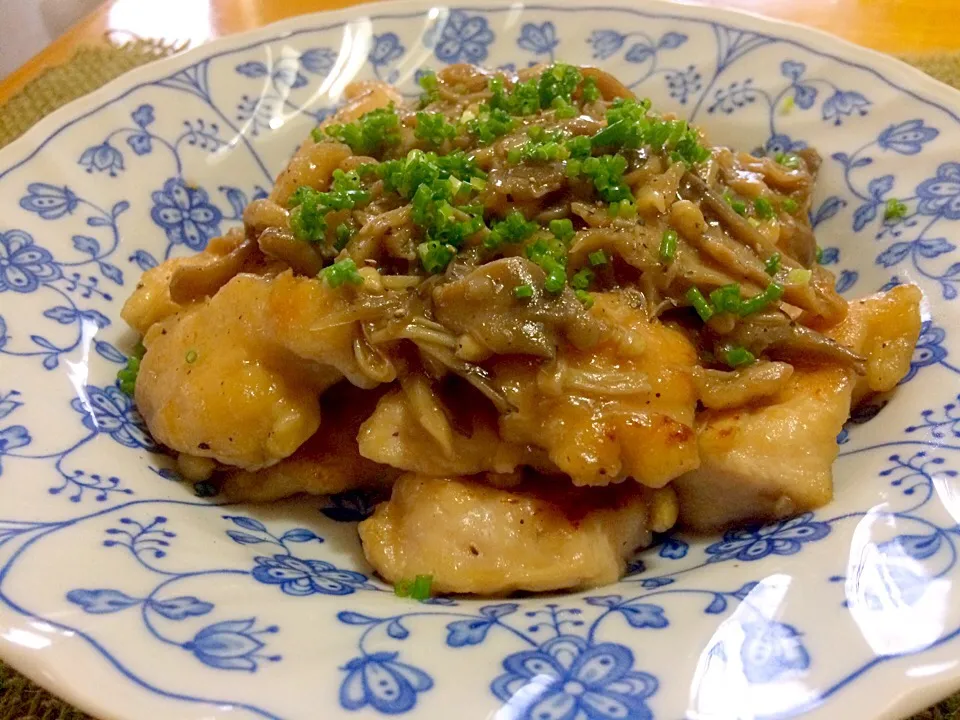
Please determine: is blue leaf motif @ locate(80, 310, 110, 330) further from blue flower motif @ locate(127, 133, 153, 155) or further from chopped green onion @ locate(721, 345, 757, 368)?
chopped green onion @ locate(721, 345, 757, 368)

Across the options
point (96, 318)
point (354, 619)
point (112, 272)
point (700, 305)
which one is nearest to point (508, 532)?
point (354, 619)

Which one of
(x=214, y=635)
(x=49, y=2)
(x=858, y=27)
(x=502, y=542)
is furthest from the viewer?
(x=49, y=2)

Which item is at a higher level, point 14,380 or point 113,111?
point 113,111

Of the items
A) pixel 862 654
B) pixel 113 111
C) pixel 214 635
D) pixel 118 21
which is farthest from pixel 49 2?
pixel 862 654

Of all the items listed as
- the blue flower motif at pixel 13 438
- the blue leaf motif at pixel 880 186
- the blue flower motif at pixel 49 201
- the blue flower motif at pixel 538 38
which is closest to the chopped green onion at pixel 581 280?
the blue leaf motif at pixel 880 186

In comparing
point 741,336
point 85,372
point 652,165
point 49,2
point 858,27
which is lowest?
point 85,372

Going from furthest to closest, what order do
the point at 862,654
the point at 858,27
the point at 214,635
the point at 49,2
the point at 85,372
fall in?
the point at 49,2 < the point at 858,27 < the point at 85,372 < the point at 214,635 < the point at 862,654

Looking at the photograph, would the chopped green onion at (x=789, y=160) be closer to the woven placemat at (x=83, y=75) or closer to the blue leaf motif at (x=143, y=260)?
the woven placemat at (x=83, y=75)

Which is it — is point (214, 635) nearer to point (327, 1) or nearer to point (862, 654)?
point (862, 654)

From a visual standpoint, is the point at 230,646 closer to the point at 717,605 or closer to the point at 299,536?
the point at 299,536
